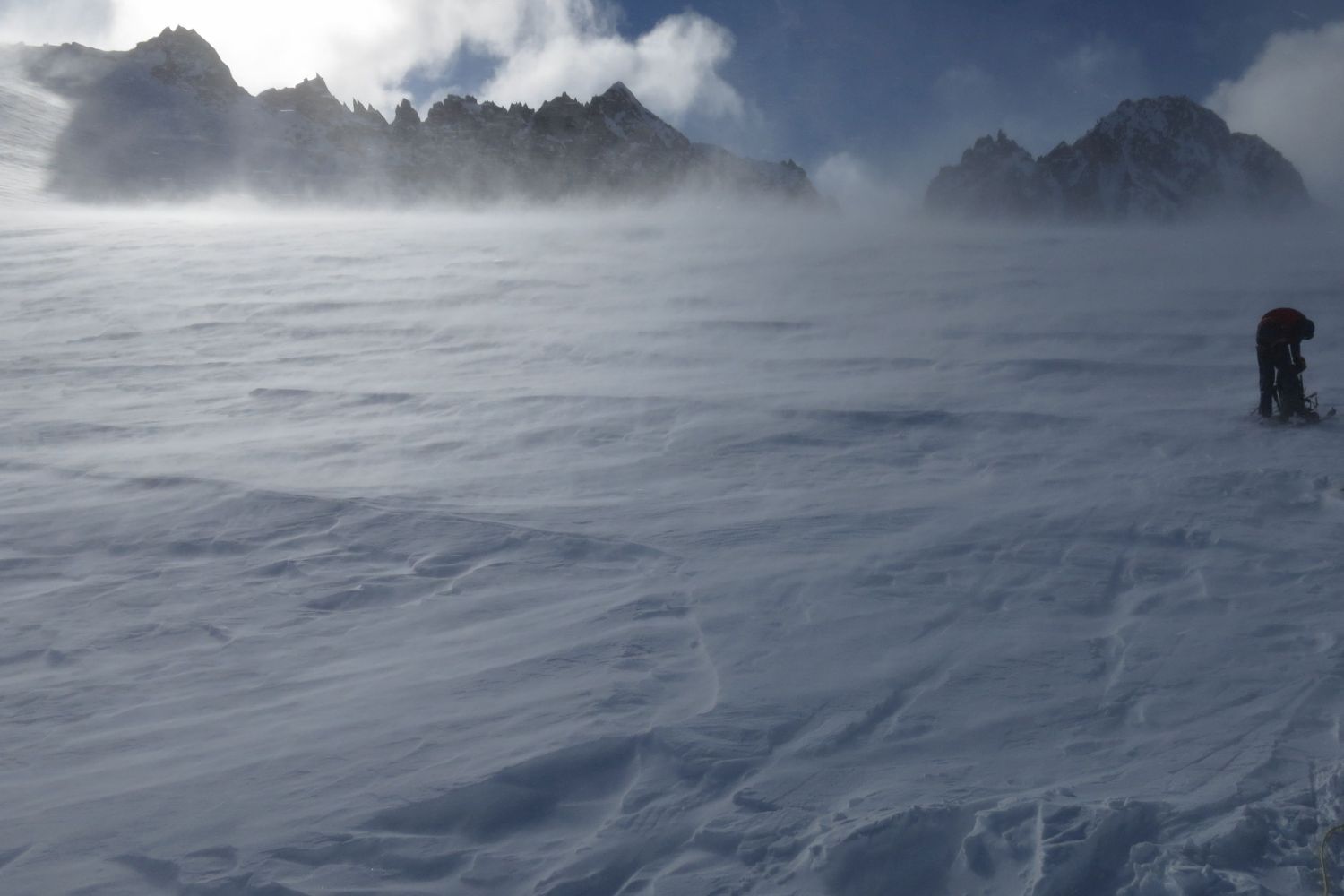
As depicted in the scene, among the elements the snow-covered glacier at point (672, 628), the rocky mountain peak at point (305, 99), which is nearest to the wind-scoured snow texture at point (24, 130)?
the rocky mountain peak at point (305, 99)

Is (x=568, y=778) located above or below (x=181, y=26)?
below

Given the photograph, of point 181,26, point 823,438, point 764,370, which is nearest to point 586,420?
point 823,438

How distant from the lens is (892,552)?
479 centimetres

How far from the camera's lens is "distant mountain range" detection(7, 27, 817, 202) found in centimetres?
7512

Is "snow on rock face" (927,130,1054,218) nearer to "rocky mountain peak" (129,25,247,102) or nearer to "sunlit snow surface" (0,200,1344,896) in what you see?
"rocky mountain peak" (129,25,247,102)

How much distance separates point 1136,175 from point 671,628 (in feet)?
628

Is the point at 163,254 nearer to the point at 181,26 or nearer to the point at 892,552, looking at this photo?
the point at 892,552

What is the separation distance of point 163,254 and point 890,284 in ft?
49.4

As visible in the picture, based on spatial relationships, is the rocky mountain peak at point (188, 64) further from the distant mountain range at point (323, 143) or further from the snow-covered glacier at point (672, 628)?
the snow-covered glacier at point (672, 628)

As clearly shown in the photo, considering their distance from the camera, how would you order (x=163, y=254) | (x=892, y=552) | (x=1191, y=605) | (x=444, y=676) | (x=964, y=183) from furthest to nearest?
(x=964, y=183), (x=163, y=254), (x=892, y=552), (x=1191, y=605), (x=444, y=676)

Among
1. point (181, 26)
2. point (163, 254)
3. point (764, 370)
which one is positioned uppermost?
point (181, 26)

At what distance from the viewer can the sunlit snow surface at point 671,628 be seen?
2742 millimetres

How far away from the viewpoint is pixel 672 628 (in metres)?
4.07

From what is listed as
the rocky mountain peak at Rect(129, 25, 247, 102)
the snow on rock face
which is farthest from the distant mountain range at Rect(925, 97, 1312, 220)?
the rocky mountain peak at Rect(129, 25, 247, 102)
